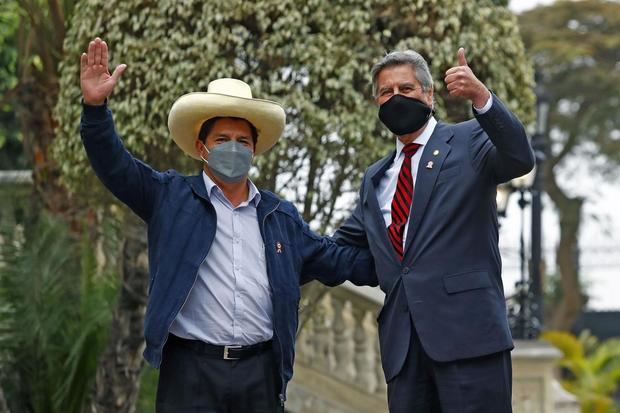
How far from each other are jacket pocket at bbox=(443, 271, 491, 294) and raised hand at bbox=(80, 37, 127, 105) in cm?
145

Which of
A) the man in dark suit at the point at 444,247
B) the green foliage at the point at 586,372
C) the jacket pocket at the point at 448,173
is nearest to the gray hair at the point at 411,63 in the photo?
the man in dark suit at the point at 444,247

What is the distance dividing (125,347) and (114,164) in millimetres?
3346

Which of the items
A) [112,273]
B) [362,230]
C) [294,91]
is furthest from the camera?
[112,273]

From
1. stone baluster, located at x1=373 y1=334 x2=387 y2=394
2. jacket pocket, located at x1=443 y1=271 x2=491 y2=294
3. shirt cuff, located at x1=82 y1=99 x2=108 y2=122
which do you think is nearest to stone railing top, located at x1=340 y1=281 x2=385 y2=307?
stone baluster, located at x1=373 y1=334 x2=387 y2=394

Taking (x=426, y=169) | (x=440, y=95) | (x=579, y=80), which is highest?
(x=579, y=80)

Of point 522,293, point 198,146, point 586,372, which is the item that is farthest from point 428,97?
point 586,372

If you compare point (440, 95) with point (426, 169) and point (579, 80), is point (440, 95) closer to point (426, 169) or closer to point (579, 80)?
point (426, 169)

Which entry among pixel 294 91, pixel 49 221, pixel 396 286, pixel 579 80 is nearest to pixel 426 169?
pixel 396 286

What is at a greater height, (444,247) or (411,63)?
(411,63)

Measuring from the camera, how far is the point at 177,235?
4.66 m

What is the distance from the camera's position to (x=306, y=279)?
5.17 metres

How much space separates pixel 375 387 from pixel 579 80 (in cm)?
1904

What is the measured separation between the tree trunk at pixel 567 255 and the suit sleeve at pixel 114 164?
2307 cm

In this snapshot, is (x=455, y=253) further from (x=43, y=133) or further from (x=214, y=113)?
(x=43, y=133)
